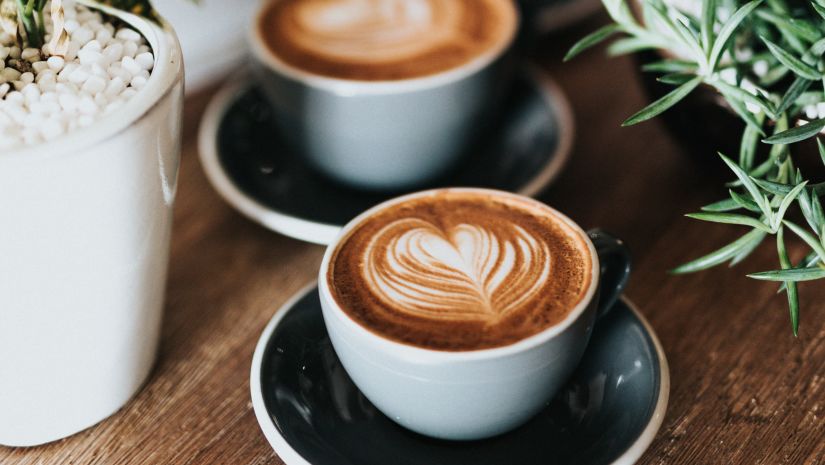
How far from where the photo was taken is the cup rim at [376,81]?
0.73 m

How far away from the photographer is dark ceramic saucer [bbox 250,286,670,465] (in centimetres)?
52

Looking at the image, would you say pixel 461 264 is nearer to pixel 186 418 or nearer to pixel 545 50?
pixel 186 418

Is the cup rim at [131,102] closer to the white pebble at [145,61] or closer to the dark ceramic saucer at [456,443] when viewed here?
the white pebble at [145,61]

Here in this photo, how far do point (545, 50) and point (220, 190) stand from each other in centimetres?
53

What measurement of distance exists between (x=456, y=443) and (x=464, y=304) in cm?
11

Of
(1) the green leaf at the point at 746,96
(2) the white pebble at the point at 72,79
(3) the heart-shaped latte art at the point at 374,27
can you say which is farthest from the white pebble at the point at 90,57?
(1) the green leaf at the point at 746,96

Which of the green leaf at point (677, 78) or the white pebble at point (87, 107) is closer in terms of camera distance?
the white pebble at point (87, 107)

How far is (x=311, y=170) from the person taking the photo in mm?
844

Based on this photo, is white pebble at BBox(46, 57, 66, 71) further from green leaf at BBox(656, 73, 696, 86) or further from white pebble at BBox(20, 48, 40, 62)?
green leaf at BBox(656, 73, 696, 86)

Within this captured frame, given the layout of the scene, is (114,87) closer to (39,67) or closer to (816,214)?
(39,67)

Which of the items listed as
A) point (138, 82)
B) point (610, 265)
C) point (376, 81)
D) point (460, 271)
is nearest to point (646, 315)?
point (610, 265)

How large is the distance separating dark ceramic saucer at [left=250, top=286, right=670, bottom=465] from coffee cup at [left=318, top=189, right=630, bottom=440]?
2 centimetres

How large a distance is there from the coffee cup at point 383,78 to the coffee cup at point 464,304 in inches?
6.5

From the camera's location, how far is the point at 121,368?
592 mm
